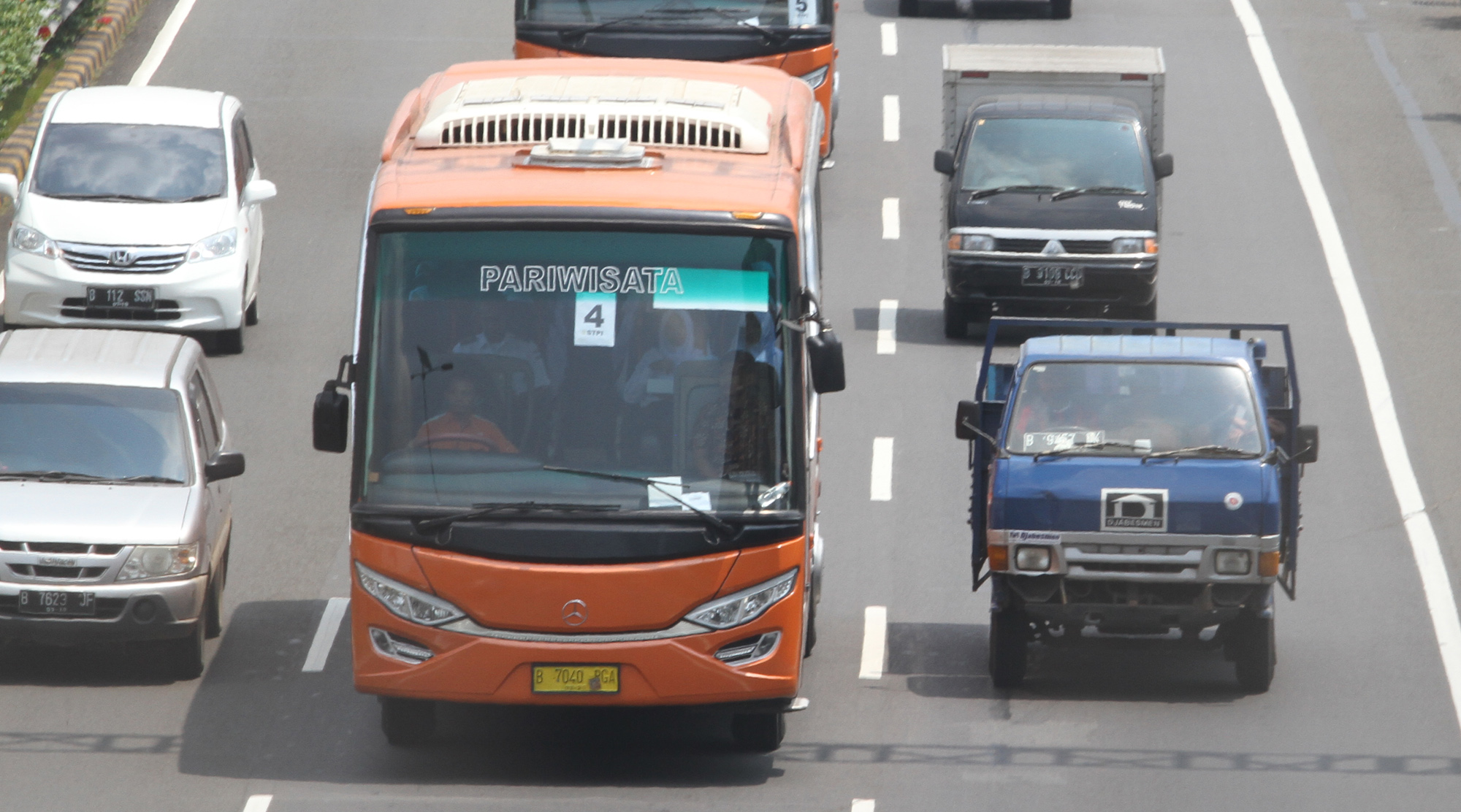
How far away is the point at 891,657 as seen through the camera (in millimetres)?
15391

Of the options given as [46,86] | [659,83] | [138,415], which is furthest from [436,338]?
[46,86]

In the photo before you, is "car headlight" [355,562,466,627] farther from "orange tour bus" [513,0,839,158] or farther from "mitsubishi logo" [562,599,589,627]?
"orange tour bus" [513,0,839,158]

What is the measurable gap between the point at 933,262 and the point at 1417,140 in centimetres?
795

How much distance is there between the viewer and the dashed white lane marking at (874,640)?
15.0 meters

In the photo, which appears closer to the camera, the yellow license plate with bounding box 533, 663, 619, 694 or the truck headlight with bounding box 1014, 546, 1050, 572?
the yellow license plate with bounding box 533, 663, 619, 694

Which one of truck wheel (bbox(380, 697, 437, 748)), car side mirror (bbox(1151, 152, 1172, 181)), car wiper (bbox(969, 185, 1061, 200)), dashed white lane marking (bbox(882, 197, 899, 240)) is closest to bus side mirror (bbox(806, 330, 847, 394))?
truck wheel (bbox(380, 697, 437, 748))

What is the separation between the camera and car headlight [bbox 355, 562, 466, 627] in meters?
11.7

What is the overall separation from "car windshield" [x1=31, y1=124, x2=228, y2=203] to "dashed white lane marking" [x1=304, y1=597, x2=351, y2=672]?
723 cm

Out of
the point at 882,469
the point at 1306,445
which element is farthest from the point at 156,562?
the point at 882,469

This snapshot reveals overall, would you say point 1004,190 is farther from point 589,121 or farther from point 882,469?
point 589,121

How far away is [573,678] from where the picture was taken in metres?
11.7

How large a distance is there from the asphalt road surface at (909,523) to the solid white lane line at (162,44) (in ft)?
0.66

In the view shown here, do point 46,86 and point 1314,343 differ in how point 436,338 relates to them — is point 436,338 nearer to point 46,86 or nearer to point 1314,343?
point 1314,343

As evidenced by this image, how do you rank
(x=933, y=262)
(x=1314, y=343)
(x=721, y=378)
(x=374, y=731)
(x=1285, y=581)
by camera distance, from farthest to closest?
(x=933, y=262) < (x=1314, y=343) < (x=1285, y=581) < (x=374, y=731) < (x=721, y=378)
